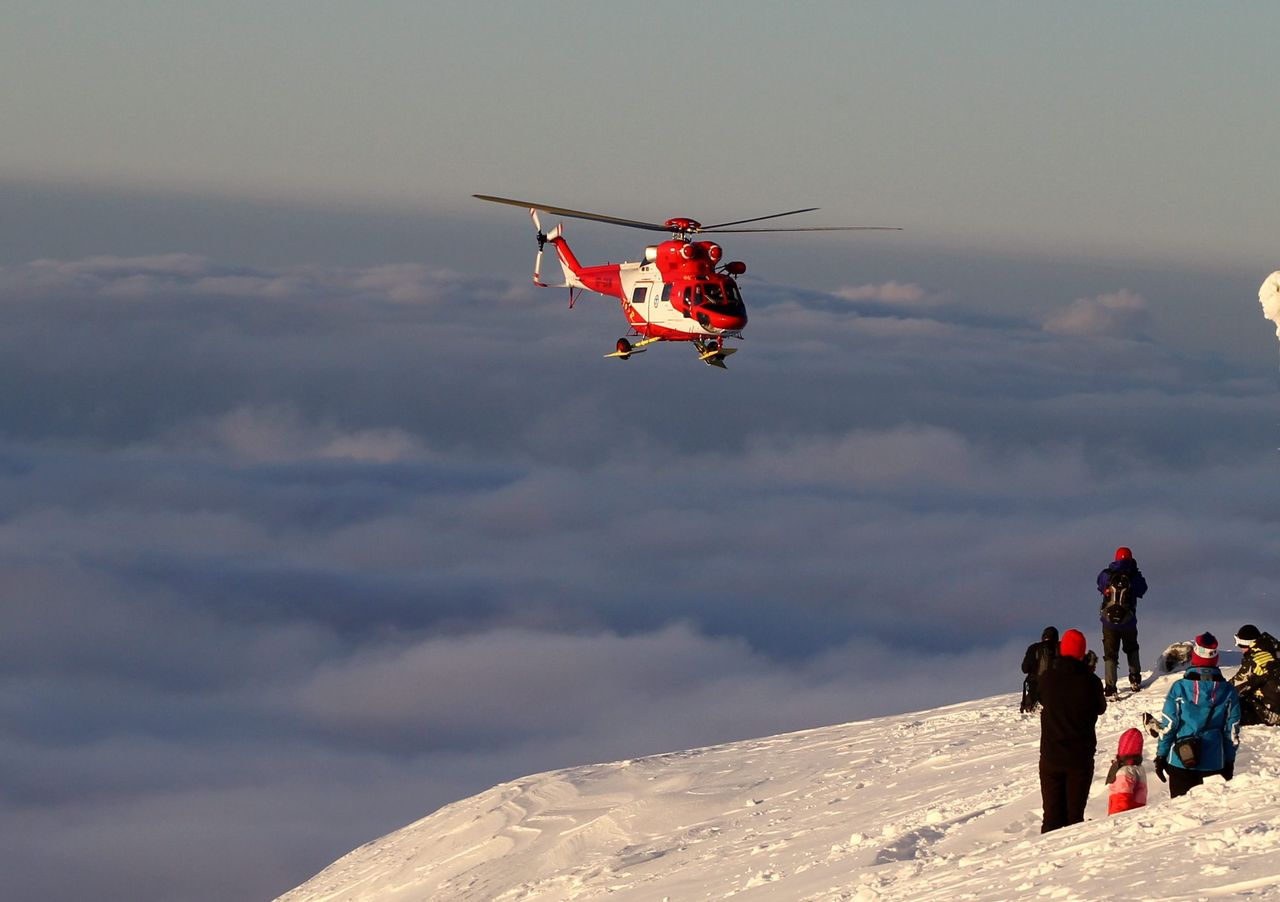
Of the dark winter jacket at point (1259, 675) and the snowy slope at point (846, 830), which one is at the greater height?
the dark winter jacket at point (1259, 675)

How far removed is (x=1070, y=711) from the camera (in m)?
13.1

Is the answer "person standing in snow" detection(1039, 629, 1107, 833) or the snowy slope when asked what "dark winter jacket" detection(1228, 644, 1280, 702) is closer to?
the snowy slope

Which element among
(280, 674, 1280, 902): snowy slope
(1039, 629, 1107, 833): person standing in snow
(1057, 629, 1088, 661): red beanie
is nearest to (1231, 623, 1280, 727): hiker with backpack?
(280, 674, 1280, 902): snowy slope

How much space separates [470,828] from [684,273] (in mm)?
13398

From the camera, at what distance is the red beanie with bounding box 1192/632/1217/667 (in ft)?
43.4

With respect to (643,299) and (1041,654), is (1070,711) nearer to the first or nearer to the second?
(1041,654)

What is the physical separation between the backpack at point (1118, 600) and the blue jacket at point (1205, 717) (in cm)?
588

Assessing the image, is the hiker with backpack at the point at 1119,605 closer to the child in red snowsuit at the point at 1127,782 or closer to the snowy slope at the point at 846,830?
the snowy slope at the point at 846,830

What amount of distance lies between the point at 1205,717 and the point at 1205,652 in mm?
539

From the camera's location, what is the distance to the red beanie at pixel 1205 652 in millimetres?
13234

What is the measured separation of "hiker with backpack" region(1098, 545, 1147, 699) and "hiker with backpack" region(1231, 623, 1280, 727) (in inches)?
145

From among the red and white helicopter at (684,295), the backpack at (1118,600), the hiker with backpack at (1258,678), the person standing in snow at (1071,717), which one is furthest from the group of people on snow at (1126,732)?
the red and white helicopter at (684,295)

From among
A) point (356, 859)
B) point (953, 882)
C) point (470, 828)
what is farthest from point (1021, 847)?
point (356, 859)

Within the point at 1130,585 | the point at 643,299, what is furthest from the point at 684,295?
the point at 1130,585
